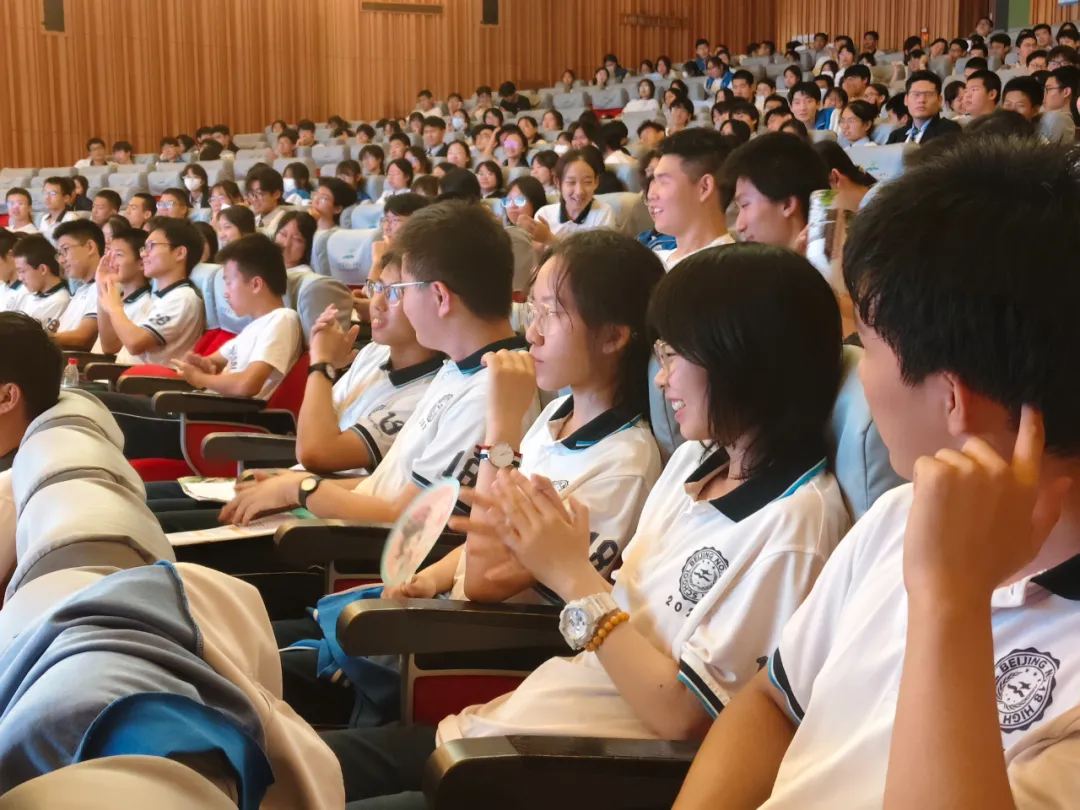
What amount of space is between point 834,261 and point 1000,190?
93 cm

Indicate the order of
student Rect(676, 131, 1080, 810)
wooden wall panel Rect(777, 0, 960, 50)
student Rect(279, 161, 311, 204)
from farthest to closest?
wooden wall panel Rect(777, 0, 960, 50)
student Rect(279, 161, 311, 204)
student Rect(676, 131, 1080, 810)

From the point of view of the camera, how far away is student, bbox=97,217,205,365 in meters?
4.09

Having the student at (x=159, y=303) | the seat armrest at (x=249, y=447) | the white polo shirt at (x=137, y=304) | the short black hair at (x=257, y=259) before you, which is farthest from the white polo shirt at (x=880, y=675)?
the white polo shirt at (x=137, y=304)

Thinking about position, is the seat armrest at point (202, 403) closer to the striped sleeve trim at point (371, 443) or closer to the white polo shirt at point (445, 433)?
the striped sleeve trim at point (371, 443)

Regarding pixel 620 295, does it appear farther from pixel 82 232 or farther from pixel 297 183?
pixel 297 183

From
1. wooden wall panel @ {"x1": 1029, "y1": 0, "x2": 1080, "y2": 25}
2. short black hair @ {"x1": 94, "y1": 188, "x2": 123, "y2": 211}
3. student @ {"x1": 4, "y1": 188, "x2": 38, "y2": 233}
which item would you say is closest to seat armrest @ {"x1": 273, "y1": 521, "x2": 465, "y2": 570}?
short black hair @ {"x1": 94, "y1": 188, "x2": 123, "y2": 211}

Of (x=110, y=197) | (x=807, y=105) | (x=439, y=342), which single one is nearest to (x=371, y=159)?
(x=110, y=197)

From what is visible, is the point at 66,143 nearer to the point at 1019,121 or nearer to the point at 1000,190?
the point at 1019,121

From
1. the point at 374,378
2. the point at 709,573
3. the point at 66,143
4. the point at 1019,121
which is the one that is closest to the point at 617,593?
the point at 709,573

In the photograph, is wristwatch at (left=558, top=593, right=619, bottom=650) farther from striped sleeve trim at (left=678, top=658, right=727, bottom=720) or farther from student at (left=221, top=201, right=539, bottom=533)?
student at (left=221, top=201, right=539, bottom=533)

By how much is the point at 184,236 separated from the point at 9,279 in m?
2.13

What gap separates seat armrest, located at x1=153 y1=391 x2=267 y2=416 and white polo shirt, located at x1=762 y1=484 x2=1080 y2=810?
2.39 m

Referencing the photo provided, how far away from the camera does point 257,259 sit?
11.5ft

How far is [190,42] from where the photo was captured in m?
12.1
